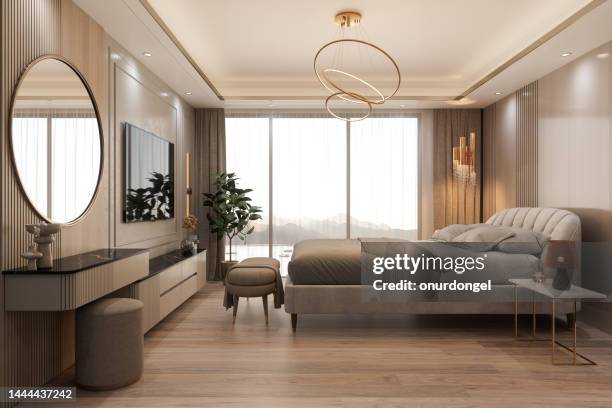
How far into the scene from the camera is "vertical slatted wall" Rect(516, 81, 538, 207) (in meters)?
4.96

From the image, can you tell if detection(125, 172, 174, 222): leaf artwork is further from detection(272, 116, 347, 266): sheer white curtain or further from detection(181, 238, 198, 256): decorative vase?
detection(272, 116, 347, 266): sheer white curtain

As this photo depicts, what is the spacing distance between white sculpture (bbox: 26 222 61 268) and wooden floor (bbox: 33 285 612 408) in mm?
777

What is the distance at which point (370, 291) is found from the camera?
148 inches

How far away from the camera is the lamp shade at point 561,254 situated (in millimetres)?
2957

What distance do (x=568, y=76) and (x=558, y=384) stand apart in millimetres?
2982

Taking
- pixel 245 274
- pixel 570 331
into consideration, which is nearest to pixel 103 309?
pixel 245 274

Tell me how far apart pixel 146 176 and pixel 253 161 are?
238 cm

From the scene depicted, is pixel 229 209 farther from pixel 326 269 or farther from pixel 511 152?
pixel 511 152

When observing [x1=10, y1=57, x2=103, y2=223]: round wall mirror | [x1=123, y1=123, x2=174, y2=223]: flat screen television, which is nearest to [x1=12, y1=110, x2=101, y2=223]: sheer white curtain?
[x1=10, y1=57, x2=103, y2=223]: round wall mirror

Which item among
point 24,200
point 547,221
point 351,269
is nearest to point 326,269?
point 351,269

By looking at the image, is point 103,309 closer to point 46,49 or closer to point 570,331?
point 46,49

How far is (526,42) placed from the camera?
175 inches

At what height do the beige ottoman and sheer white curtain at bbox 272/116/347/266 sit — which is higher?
sheer white curtain at bbox 272/116/347/266

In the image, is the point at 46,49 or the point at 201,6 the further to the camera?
the point at 201,6
